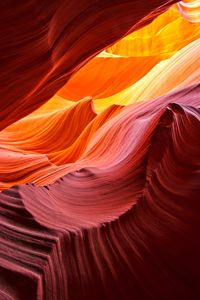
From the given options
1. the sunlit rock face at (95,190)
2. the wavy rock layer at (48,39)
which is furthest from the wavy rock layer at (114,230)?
the wavy rock layer at (48,39)

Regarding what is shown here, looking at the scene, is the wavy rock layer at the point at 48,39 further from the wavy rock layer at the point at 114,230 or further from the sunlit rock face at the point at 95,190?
the wavy rock layer at the point at 114,230

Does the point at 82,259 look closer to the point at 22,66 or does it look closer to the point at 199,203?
the point at 199,203

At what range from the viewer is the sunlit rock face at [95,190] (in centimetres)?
105

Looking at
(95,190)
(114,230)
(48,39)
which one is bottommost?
(114,230)

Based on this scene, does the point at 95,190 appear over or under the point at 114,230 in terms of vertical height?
over

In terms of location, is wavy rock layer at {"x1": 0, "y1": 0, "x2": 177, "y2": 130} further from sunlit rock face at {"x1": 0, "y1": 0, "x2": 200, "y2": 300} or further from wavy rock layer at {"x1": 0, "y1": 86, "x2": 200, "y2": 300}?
wavy rock layer at {"x1": 0, "y1": 86, "x2": 200, "y2": 300}

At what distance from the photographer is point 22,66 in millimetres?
1332

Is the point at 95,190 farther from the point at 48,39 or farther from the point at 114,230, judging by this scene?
the point at 48,39

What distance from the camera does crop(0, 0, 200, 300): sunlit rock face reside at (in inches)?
41.4

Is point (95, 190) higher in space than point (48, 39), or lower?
lower

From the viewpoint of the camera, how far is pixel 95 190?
4.81 feet

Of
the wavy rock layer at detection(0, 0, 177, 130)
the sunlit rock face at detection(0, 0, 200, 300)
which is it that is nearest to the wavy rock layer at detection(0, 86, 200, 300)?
the sunlit rock face at detection(0, 0, 200, 300)

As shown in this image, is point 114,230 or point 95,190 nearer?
point 114,230

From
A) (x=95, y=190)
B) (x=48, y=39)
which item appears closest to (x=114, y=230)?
(x=95, y=190)
